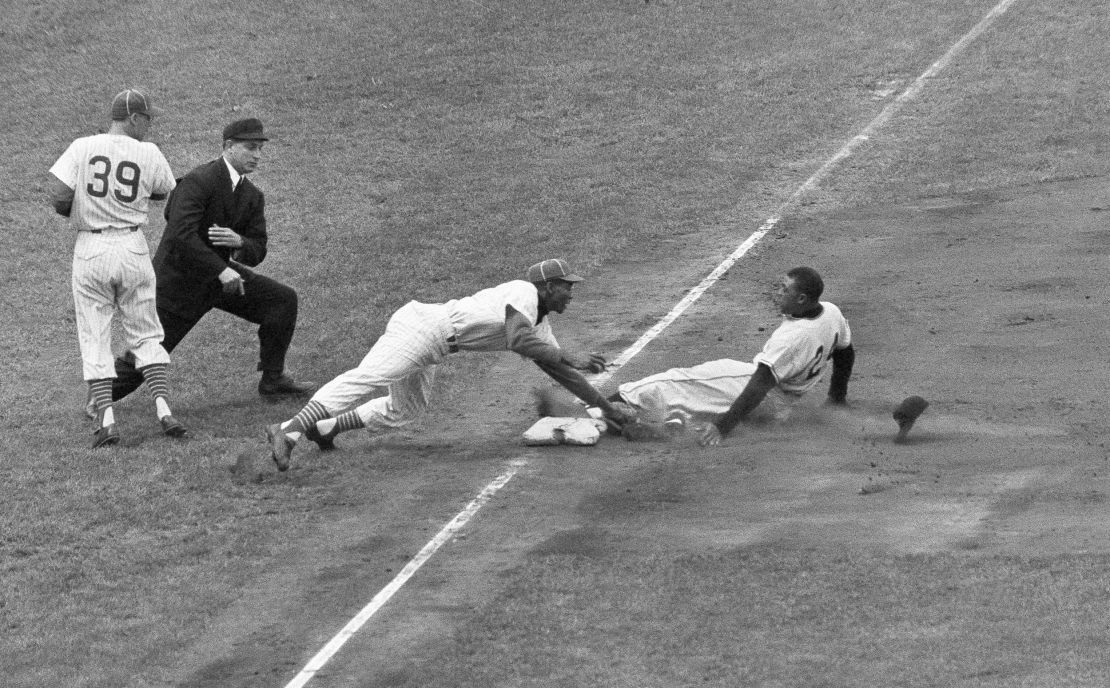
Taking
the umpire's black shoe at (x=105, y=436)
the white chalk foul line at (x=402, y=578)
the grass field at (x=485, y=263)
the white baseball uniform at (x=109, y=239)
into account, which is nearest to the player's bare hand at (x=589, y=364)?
the grass field at (x=485, y=263)

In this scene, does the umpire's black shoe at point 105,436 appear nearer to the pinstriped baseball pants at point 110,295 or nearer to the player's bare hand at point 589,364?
the pinstriped baseball pants at point 110,295

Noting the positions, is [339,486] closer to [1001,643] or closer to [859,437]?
[859,437]

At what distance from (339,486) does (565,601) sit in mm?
2390

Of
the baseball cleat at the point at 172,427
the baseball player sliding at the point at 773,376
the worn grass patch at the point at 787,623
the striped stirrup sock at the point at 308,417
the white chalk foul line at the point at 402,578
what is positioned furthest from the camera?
the baseball cleat at the point at 172,427

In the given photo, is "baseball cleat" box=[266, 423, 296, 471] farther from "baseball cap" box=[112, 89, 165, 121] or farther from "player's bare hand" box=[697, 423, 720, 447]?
"player's bare hand" box=[697, 423, 720, 447]

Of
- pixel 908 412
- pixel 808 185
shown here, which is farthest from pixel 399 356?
pixel 808 185

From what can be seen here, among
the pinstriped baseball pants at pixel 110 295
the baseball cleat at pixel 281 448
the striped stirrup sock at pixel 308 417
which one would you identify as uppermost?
the pinstriped baseball pants at pixel 110 295

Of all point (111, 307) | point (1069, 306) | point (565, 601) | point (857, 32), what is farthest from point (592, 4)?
point (565, 601)

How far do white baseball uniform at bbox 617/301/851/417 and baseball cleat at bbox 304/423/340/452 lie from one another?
6.40ft

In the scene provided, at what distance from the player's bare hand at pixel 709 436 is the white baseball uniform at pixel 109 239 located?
12.5ft

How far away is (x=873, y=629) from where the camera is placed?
8406 mm

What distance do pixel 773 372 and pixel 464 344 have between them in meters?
2.03

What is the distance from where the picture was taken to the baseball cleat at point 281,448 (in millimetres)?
10727

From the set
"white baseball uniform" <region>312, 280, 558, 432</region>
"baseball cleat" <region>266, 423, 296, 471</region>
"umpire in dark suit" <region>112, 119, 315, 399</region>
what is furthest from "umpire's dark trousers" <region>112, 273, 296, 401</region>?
"baseball cleat" <region>266, 423, 296, 471</region>
